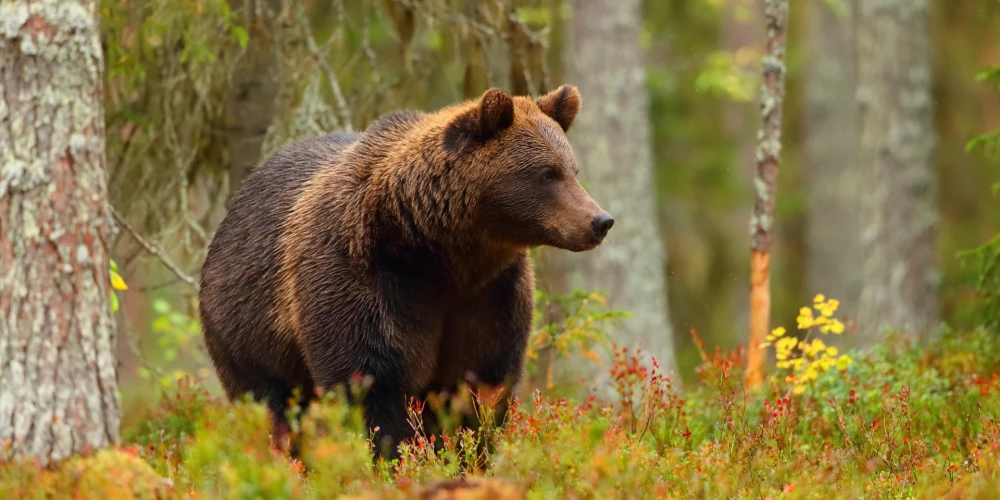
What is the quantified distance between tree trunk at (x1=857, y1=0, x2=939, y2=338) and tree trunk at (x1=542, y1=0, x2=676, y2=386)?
3.03 metres

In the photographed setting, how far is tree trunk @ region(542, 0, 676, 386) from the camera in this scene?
1198 cm

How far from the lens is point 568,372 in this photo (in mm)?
11094

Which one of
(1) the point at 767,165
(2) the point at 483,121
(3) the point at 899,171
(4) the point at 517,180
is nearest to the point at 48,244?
(2) the point at 483,121

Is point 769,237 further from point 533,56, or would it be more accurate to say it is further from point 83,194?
point 83,194

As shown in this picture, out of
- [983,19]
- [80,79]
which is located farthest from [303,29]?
[983,19]

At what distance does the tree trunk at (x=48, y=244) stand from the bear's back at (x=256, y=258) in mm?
1389

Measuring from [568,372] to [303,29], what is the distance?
412 cm

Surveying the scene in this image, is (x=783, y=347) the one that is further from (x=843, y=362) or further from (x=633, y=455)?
(x=633, y=455)

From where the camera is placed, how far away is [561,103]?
255 inches

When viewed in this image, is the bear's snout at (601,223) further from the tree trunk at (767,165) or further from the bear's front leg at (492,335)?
the tree trunk at (767,165)

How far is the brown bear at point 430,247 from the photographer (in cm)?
594

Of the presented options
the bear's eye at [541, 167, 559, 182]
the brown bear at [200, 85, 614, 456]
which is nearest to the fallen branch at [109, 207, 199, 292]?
the brown bear at [200, 85, 614, 456]

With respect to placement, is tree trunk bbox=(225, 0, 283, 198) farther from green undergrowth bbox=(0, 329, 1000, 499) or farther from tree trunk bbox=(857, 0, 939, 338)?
tree trunk bbox=(857, 0, 939, 338)

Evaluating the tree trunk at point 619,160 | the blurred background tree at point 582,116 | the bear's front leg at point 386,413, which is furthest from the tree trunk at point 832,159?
the bear's front leg at point 386,413
